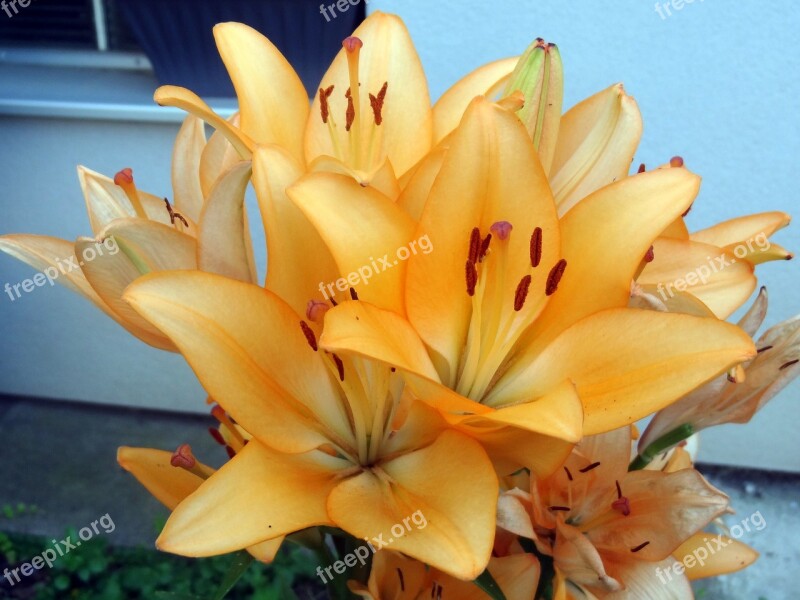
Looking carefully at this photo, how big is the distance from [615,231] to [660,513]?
218 mm

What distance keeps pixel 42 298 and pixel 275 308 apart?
190 centimetres

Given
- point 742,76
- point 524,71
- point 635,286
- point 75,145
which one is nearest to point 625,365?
point 635,286

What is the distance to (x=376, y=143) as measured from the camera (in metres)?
0.54

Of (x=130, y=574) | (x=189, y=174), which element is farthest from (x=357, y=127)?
(x=130, y=574)

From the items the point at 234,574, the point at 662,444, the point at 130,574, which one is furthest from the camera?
the point at 130,574

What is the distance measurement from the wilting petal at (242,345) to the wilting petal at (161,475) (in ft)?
0.48

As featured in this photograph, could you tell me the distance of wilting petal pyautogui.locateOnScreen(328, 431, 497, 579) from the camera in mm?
380

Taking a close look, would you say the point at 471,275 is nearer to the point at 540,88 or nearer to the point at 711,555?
the point at 540,88

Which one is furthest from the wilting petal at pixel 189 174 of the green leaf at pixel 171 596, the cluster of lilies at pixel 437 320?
the green leaf at pixel 171 596

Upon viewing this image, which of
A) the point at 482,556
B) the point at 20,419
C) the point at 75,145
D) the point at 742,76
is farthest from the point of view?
the point at 20,419

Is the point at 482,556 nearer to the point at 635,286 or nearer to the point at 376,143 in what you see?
the point at 635,286

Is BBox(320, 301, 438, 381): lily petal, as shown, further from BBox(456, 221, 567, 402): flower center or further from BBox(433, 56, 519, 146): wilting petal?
BBox(433, 56, 519, 146): wilting petal

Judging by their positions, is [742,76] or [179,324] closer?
[179,324]

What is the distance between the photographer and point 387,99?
54 cm
